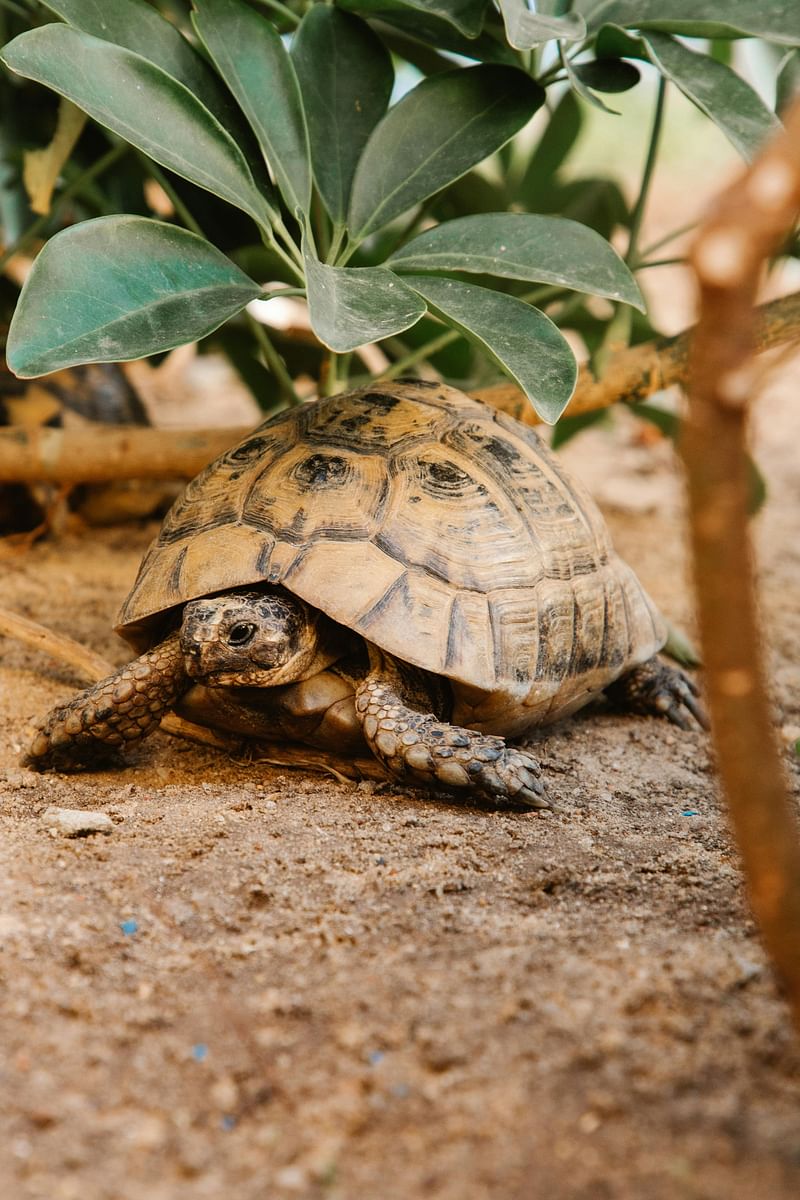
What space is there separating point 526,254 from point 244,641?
1.04 m

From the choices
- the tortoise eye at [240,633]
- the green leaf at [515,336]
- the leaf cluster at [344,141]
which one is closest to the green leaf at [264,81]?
the leaf cluster at [344,141]

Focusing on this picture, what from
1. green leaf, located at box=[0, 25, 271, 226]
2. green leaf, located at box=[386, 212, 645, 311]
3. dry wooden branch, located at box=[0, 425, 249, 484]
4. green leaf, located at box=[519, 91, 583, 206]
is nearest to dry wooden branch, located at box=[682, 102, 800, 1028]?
green leaf, located at box=[386, 212, 645, 311]

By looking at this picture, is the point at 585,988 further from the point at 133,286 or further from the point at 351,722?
the point at 133,286

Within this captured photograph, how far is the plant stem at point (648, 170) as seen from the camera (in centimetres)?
290

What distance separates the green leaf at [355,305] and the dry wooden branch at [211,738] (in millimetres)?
979

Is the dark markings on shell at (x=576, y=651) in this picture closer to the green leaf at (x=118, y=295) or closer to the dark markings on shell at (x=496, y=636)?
the dark markings on shell at (x=496, y=636)

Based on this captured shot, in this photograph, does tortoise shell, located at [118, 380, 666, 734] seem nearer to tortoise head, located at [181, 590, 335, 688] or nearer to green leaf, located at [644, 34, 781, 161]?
tortoise head, located at [181, 590, 335, 688]

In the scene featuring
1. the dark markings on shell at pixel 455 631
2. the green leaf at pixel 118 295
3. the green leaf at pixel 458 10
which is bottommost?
the dark markings on shell at pixel 455 631

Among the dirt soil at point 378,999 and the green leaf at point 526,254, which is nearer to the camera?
the dirt soil at point 378,999

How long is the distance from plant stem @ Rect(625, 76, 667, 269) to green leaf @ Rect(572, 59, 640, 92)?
39 centimetres

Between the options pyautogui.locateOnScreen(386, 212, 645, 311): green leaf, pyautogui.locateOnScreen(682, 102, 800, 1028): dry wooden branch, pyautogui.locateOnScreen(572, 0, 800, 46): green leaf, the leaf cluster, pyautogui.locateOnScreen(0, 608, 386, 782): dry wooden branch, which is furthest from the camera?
pyautogui.locateOnScreen(0, 608, 386, 782): dry wooden branch

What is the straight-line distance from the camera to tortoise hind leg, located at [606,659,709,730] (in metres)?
2.91

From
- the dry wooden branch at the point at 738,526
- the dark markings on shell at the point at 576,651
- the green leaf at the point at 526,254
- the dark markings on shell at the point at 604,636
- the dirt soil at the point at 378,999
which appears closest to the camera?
the dry wooden branch at the point at 738,526

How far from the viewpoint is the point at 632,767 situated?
254cm
